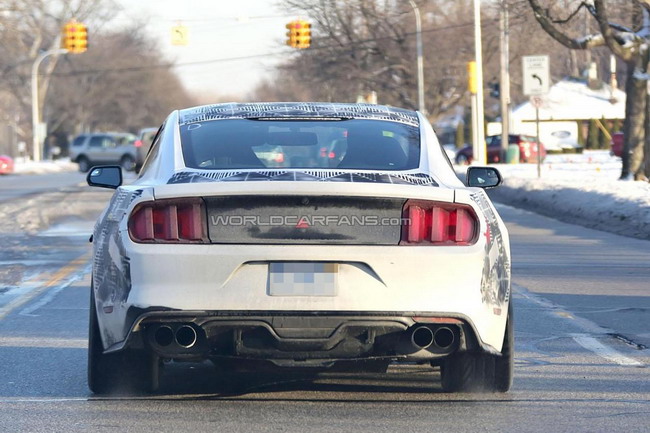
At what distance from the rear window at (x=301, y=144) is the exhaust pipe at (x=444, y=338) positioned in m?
0.92

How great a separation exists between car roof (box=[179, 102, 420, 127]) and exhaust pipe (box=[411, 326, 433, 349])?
1.54 m

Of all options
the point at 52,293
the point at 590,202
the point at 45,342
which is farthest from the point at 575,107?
the point at 45,342

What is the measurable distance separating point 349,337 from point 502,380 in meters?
1.03

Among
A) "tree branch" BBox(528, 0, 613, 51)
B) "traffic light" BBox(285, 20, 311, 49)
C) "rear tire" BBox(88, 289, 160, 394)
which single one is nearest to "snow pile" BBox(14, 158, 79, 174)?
"traffic light" BBox(285, 20, 311, 49)

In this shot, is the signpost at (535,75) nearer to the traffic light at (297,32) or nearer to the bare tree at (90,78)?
the traffic light at (297,32)

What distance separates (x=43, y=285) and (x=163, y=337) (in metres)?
6.31

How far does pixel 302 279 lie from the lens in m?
5.78

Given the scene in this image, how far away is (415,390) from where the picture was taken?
22.3ft

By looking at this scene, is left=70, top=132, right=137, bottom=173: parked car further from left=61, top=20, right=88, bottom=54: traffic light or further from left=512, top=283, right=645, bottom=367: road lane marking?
left=512, top=283, right=645, bottom=367: road lane marking

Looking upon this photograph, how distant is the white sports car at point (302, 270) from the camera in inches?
228

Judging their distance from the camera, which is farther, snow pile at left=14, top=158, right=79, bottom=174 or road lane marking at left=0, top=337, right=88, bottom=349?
snow pile at left=14, top=158, right=79, bottom=174

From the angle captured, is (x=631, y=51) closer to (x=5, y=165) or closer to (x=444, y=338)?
(x=444, y=338)

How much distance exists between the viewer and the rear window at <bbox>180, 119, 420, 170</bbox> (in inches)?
257

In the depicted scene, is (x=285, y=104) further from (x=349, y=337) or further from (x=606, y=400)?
(x=606, y=400)
